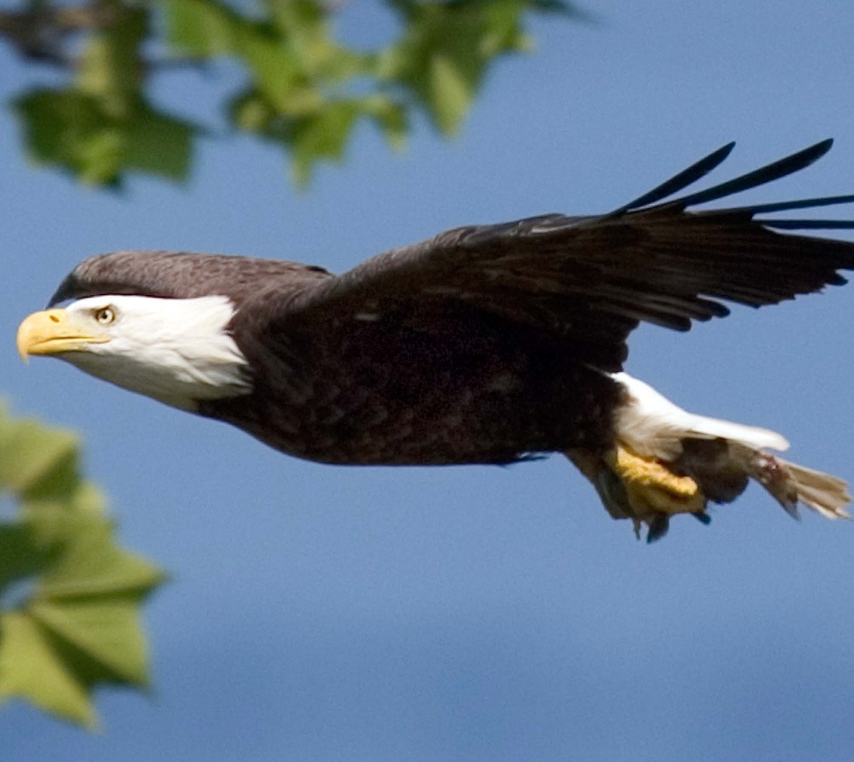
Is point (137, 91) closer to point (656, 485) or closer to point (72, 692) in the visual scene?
point (72, 692)

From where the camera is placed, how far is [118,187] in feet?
4.75

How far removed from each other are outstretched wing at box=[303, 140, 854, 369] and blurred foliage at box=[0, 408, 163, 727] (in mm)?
1809

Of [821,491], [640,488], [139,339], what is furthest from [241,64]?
[821,491]

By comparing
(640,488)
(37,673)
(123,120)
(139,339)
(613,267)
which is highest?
(139,339)

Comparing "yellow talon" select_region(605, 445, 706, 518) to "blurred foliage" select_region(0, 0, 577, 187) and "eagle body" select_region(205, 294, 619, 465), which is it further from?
"blurred foliage" select_region(0, 0, 577, 187)

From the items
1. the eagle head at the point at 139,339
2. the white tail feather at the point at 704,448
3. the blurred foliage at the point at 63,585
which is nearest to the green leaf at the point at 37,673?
the blurred foliage at the point at 63,585

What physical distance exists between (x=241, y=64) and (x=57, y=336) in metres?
2.49

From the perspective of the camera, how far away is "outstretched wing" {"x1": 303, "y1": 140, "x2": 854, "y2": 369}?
3129mm

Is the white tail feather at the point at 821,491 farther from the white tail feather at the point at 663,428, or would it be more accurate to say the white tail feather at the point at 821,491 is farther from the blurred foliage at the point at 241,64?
the blurred foliage at the point at 241,64

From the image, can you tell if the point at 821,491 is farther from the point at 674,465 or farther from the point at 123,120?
the point at 123,120

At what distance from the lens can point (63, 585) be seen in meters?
1.34

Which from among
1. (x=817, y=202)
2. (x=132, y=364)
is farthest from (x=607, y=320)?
(x=132, y=364)

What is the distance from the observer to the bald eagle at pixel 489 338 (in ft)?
10.6

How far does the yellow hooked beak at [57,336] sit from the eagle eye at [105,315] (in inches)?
1.1
